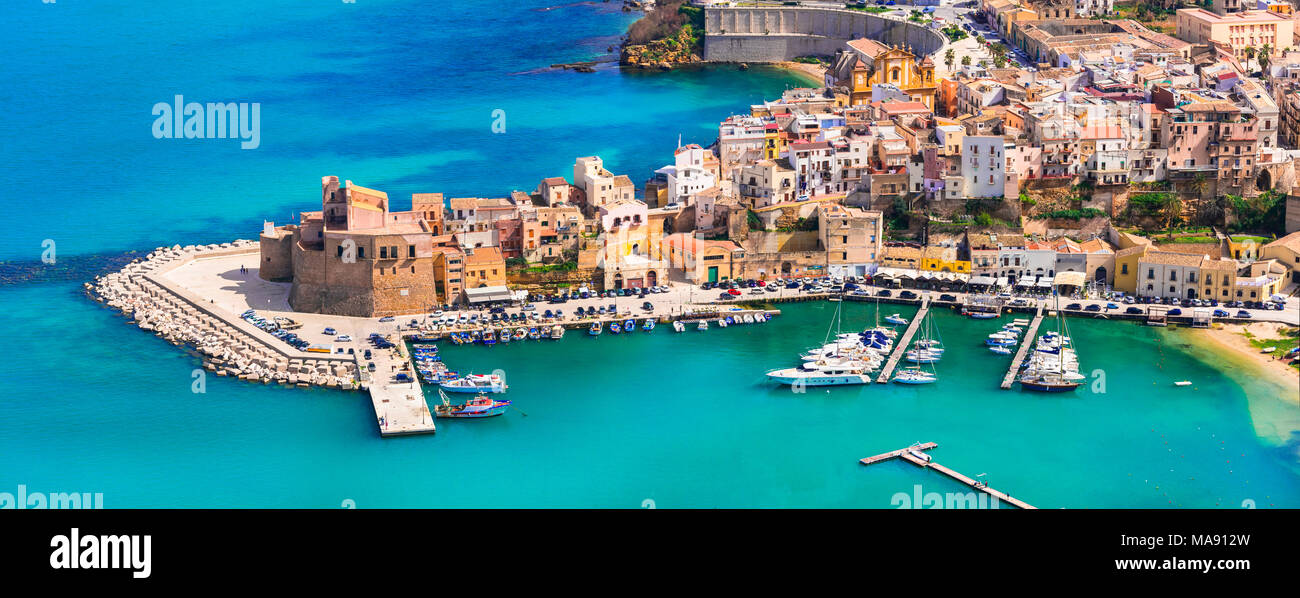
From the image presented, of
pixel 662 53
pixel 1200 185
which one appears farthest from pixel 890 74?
pixel 662 53

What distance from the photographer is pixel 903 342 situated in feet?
111

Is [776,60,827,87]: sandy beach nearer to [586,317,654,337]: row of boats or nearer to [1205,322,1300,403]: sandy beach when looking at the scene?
[586,317,654,337]: row of boats

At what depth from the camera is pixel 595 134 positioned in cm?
5081

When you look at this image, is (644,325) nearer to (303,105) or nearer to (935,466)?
(935,466)

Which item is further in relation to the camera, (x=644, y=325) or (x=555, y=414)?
(x=644, y=325)

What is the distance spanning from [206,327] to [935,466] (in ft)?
48.1

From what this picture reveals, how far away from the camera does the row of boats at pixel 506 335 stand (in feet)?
113

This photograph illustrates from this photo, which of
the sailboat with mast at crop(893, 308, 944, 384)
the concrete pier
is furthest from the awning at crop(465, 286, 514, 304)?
the sailboat with mast at crop(893, 308, 944, 384)

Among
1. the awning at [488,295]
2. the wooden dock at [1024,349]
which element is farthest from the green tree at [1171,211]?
the awning at [488,295]

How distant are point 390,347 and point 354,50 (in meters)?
36.5

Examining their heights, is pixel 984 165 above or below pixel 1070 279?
above

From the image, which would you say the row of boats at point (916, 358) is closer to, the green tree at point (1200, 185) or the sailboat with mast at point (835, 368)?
the sailboat with mast at point (835, 368)

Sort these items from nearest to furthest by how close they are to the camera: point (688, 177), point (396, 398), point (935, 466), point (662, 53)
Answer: point (935, 466) < point (396, 398) < point (688, 177) < point (662, 53)

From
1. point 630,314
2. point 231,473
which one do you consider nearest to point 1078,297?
point 630,314
